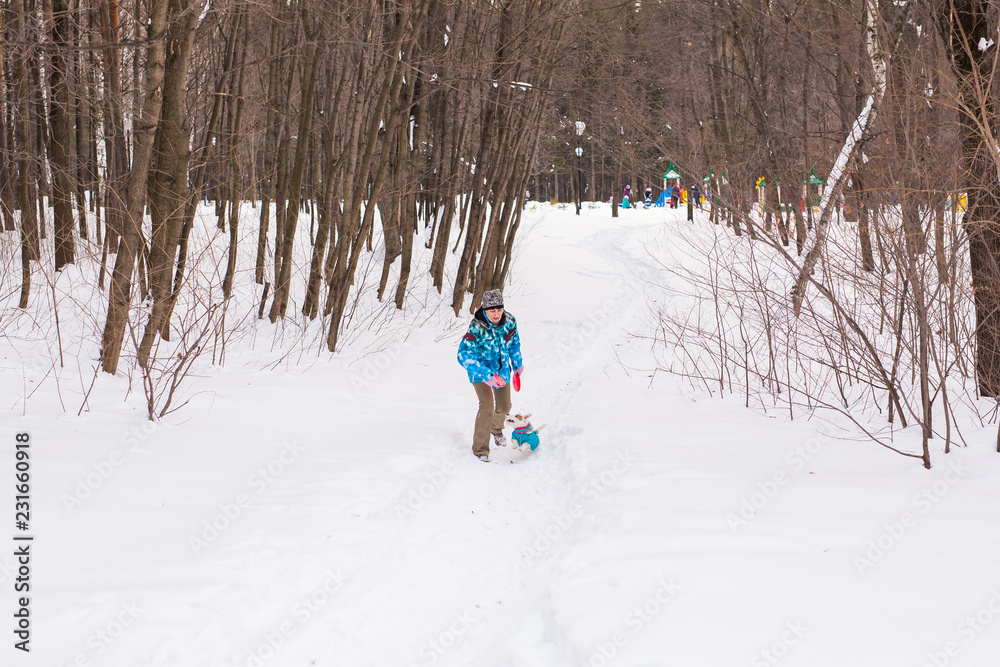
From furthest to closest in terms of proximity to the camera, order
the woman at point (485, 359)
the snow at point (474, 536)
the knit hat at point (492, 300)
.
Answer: the woman at point (485, 359) → the knit hat at point (492, 300) → the snow at point (474, 536)

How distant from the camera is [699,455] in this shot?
5746 millimetres

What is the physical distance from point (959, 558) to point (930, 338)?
175cm

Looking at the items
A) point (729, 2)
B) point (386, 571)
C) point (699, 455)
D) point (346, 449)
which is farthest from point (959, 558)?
point (729, 2)

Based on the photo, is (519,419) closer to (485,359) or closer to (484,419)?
(484,419)

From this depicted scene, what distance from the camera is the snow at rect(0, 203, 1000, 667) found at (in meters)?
3.09

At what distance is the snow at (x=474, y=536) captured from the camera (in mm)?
3086

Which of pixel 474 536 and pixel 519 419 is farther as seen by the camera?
pixel 519 419

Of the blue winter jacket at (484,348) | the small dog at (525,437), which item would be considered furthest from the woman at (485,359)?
the small dog at (525,437)

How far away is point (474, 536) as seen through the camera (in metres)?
4.61

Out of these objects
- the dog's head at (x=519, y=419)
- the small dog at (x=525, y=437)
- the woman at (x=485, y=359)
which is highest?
the woman at (x=485, y=359)

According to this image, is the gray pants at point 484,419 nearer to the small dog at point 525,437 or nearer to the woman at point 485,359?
the woman at point 485,359

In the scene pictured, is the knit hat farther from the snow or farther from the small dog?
the snow

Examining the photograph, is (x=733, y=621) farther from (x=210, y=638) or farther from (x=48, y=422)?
(x=48, y=422)

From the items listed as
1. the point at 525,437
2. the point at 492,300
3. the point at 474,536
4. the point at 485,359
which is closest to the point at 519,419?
the point at 525,437
